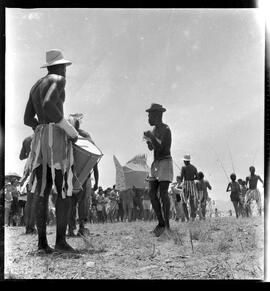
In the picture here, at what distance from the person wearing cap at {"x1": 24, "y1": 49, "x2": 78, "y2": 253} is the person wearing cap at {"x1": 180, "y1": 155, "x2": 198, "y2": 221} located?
5.42 feet

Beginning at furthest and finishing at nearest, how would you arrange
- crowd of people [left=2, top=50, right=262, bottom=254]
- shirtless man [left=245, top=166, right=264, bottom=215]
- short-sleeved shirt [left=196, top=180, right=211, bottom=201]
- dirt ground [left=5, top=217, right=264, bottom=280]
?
short-sleeved shirt [left=196, top=180, right=211, bottom=201] → shirtless man [left=245, top=166, right=264, bottom=215] → crowd of people [left=2, top=50, right=262, bottom=254] → dirt ground [left=5, top=217, right=264, bottom=280]

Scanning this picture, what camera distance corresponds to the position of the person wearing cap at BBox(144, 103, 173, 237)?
9.08 metres

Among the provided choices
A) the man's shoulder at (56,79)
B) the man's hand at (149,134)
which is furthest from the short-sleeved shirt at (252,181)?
the man's shoulder at (56,79)

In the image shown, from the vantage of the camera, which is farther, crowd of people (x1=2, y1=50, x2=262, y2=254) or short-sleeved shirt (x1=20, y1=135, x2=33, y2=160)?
short-sleeved shirt (x1=20, y1=135, x2=33, y2=160)

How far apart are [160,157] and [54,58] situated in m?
1.97

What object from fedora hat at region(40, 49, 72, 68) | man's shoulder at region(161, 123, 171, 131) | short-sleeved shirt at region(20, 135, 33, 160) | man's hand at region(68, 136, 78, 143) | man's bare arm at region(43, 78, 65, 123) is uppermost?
fedora hat at region(40, 49, 72, 68)

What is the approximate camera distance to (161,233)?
898 centimetres

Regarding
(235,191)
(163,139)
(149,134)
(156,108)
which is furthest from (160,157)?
(235,191)

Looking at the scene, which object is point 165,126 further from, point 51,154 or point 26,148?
point 26,148

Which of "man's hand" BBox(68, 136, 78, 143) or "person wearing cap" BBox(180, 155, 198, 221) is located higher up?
"man's hand" BBox(68, 136, 78, 143)

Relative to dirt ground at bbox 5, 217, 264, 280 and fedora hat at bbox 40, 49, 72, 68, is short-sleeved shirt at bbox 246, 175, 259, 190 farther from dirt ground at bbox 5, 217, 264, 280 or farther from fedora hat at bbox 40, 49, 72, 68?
fedora hat at bbox 40, 49, 72, 68

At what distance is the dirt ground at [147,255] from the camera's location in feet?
27.4

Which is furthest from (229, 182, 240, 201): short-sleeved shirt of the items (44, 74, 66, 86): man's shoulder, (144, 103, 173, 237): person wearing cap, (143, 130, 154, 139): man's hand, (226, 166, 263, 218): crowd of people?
(44, 74, 66, 86): man's shoulder
